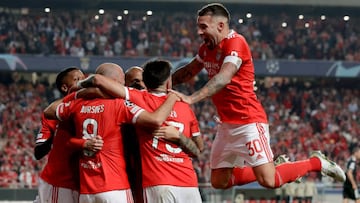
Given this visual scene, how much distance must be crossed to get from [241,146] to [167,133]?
2.44 m

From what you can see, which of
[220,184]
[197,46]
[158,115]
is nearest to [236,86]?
[220,184]

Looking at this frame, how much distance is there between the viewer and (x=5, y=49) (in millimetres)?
34656

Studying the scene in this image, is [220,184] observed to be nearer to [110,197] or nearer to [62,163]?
[62,163]

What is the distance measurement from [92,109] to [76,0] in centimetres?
3133

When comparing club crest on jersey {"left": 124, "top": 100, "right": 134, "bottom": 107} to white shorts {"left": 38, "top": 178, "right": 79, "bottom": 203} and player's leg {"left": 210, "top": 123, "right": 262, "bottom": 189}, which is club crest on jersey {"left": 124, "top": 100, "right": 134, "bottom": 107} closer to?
white shorts {"left": 38, "top": 178, "right": 79, "bottom": 203}

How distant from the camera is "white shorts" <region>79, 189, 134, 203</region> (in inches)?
245

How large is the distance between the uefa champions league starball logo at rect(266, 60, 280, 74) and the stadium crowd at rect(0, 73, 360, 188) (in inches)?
31.5

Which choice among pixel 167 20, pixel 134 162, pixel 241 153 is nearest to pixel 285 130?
pixel 167 20

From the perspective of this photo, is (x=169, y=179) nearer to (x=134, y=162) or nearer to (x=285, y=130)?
(x=134, y=162)

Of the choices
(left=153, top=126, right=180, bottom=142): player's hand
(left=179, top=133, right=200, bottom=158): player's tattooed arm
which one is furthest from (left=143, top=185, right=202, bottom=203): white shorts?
(left=153, top=126, right=180, bottom=142): player's hand

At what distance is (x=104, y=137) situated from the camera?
244 inches

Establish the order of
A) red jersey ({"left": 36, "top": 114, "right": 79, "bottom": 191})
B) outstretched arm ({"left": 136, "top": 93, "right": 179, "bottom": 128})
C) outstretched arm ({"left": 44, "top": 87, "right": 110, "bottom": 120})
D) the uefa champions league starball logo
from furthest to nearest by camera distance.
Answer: the uefa champions league starball logo → red jersey ({"left": 36, "top": 114, "right": 79, "bottom": 191}) → outstretched arm ({"left": 44, "top": 87, "right": 110, "bottom": 120}) → outstretched arm ({"left": 136, "top": 93, "right": 179, "bottom": 128})

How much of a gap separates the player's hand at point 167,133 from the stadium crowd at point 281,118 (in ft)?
67.2

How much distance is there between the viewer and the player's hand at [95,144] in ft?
20.2
